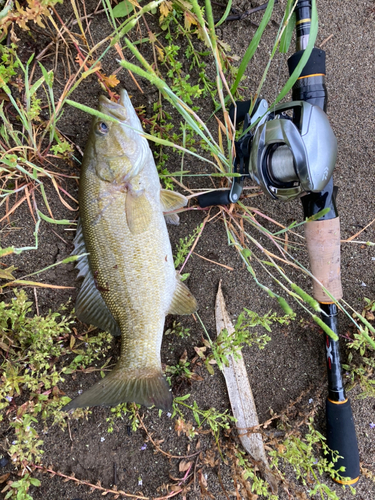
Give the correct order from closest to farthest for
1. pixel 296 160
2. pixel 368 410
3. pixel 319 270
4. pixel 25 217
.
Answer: pixel 296 160, pixel 319 270, pixel 25 217, pixel 368 410

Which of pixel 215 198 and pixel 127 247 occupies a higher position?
pixel 215 198

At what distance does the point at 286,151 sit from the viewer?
6.02 feet

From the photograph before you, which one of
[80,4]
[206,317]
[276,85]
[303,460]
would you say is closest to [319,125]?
[276,85]

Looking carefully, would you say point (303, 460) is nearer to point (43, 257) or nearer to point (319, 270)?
point (319, 270)

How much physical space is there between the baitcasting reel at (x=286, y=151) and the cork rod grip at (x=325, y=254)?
0.36m

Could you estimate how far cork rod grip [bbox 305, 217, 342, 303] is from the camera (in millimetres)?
2150

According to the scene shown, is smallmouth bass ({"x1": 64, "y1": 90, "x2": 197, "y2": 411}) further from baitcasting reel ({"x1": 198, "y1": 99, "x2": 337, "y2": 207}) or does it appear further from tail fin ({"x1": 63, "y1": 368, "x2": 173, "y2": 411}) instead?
baitcasting reel ({"x1": 198, "y1": 99, "x2": 337, "y2": 207})

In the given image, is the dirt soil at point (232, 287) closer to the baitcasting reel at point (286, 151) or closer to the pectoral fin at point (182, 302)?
the pectoral fin at point (182, 302)

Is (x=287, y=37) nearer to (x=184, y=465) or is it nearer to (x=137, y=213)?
(x=137, y=213)

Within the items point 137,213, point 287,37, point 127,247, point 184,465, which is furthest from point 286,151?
point 184,465

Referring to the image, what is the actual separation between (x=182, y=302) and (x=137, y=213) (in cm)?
63

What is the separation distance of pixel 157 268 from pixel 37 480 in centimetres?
145

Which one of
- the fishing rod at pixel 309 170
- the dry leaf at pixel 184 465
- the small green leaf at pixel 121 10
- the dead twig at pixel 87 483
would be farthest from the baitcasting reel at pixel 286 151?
the dead twig at pixel 87 483

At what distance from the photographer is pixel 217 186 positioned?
2.50 metres
